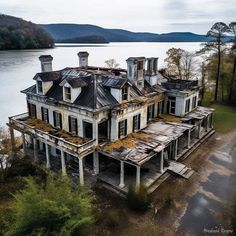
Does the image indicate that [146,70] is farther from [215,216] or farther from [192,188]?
[215,216]

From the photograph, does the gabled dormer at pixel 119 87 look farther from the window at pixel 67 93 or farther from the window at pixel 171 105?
the window at pixel 171 105

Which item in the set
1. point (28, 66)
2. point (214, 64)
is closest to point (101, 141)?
point (214, 64)

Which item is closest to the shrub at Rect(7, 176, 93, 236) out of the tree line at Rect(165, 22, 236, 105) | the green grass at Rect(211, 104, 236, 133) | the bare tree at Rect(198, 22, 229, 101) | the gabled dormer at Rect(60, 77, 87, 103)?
the gabled dormer at Rect(60, 77, 87, 103)

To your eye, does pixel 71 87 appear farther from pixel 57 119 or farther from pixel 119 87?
pixel 57 119

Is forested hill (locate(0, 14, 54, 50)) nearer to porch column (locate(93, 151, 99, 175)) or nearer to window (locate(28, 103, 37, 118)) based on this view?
window (locate(28, 103, 37, 118))

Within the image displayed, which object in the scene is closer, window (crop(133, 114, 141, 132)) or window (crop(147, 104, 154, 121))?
window (crop(133, 114, 141, 132))
